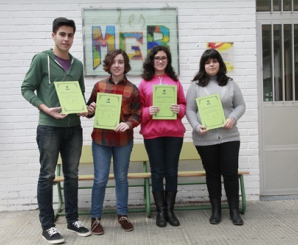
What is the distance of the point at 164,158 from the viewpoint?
341 centimetres

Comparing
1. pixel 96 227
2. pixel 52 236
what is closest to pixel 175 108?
pixel 96 227

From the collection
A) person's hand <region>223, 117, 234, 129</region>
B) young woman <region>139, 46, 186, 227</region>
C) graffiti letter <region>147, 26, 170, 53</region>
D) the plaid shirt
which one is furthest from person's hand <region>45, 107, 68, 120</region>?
graffiti letter <region>147, 26, 170, 53</region>

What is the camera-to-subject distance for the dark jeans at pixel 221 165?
11.2ft

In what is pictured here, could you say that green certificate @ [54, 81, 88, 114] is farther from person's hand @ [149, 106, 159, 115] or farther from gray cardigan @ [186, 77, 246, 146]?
gray cardigan @ [186, 77, 246, 146]

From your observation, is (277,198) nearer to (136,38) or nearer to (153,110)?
(153,110)

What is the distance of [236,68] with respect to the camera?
4.24m

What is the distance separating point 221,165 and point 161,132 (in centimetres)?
74

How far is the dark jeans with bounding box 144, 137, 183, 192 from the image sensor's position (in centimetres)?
334

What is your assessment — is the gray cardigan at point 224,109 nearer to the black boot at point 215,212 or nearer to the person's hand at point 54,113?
the black boot at point 215,212

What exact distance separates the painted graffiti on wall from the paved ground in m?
1.86

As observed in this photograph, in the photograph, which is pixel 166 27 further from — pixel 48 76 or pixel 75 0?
pixel 48 76

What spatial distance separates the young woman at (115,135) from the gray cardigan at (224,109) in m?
0.57

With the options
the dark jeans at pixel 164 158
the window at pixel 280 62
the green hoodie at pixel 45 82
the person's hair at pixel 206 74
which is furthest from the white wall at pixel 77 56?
the green hoodie at pixel 45 82

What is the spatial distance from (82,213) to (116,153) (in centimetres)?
102
